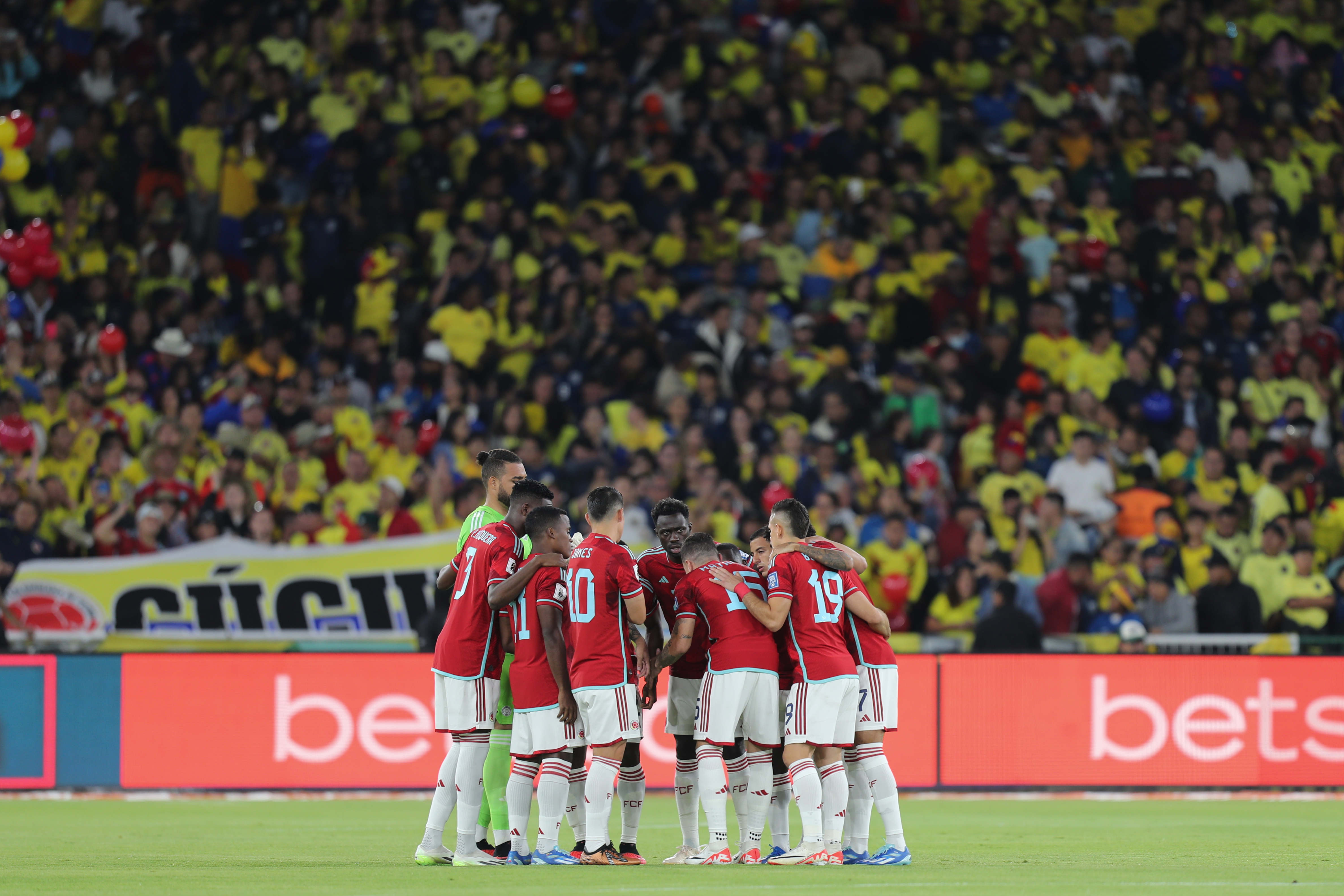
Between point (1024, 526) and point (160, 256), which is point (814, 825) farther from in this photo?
point (160, 256)

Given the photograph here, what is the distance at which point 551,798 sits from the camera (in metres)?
10.1

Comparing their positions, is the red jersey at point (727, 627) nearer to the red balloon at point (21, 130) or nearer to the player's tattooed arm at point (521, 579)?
the player's tattooed arm at point (521, 579)

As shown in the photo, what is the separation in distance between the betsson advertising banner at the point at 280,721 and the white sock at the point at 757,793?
569 cm

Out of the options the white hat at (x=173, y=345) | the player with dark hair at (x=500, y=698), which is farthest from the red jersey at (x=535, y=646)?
the white hat at (x=173, y=345)

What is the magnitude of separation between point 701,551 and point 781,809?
1.66 m

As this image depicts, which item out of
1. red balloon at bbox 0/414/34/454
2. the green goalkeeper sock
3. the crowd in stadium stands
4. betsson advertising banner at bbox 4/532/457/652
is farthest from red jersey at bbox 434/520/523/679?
red balloon at bbox 0/414/34/454

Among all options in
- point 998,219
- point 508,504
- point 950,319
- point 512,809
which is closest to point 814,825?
point 512,809

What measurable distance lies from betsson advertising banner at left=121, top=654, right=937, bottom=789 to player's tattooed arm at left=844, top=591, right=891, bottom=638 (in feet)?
19.2

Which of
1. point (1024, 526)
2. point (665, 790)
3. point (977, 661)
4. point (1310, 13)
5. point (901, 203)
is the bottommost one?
point (665, 790)

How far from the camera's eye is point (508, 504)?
10.7 m

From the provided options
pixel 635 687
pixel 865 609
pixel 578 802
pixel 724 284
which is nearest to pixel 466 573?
pixel 635 687

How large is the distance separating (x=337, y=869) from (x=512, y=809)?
3.32 feet

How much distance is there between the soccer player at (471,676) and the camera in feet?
33.4

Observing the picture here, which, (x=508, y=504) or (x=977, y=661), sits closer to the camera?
(x=508, y=504)
